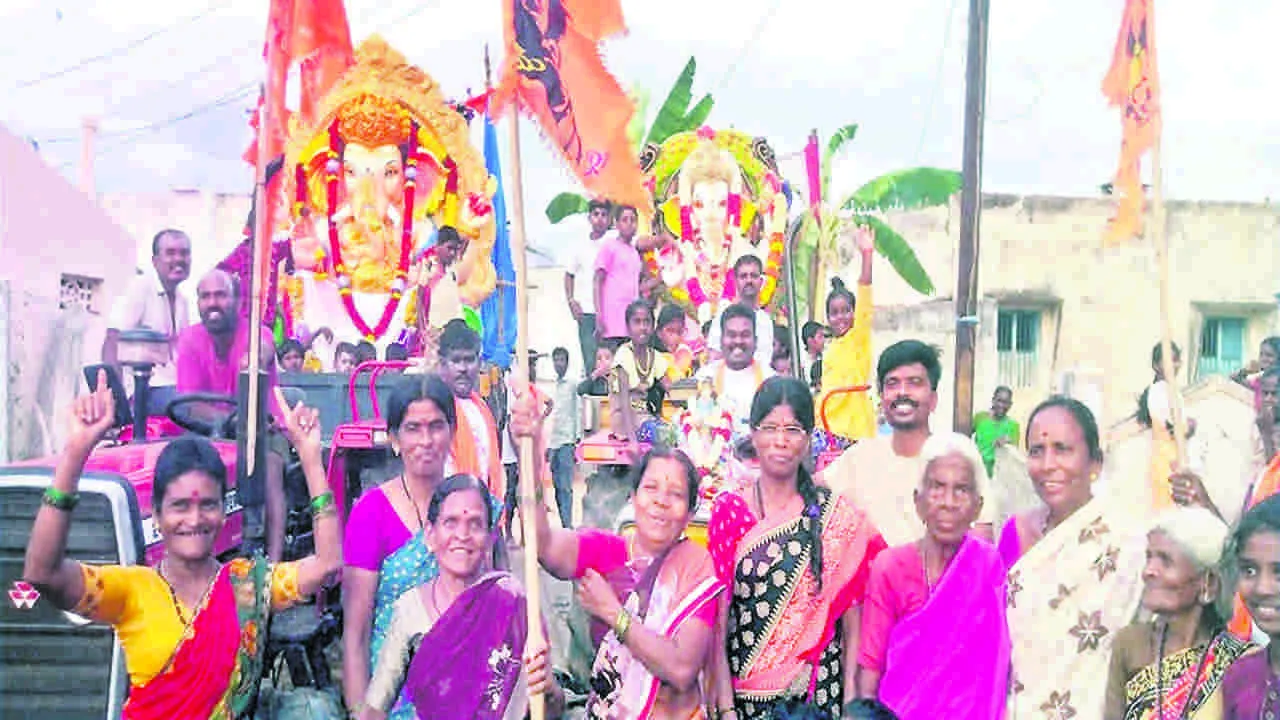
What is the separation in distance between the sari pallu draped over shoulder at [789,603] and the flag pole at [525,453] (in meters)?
0.53

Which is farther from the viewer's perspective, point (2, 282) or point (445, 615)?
point (2, 282)

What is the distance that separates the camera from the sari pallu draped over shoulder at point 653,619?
10.5 feet

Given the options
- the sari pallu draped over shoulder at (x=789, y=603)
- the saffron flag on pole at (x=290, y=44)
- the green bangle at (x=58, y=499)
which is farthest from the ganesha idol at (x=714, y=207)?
the green bangle at (x=58, y=499)

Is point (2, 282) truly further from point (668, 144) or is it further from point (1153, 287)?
point (1153, 287)

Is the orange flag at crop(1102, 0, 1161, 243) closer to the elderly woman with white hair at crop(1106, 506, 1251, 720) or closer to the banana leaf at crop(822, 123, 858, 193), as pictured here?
the elderly woman with white hair at crop(1106, 506, 1251, 720)

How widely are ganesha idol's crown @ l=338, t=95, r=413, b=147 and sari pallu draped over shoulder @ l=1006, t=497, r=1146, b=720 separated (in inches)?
266

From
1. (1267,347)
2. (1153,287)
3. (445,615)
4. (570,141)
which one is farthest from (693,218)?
(1153,287)

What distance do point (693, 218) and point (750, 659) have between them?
8.44 meters

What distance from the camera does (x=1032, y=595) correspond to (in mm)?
3443

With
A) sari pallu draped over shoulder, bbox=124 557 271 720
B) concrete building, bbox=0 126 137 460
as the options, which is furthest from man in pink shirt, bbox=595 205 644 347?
sari pallu draped over shoulder, bbox=124 557 271 720

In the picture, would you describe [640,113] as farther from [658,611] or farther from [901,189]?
[658,611]

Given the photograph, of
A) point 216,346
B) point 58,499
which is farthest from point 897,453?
point 216,346

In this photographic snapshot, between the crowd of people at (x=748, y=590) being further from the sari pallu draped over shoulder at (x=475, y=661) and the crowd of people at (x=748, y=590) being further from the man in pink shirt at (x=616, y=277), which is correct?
the man in pink shirt at (x=616, y=277)

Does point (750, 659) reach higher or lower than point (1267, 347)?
lower
